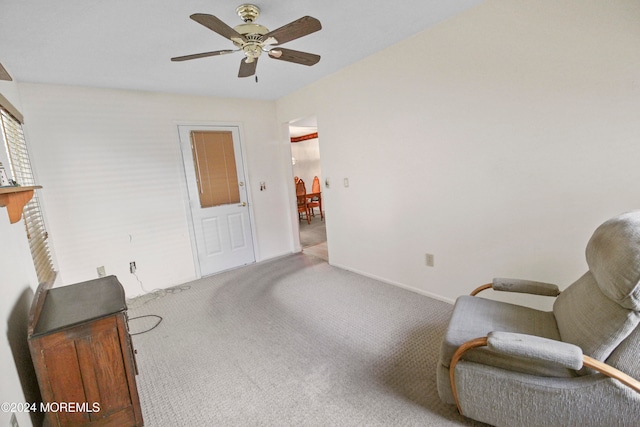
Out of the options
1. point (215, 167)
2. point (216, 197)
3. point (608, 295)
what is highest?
point (215, 167)

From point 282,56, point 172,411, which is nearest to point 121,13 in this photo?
point 282,56

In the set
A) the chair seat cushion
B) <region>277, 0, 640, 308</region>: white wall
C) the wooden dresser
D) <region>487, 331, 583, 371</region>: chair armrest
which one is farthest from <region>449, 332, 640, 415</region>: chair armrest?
the wooden dresser

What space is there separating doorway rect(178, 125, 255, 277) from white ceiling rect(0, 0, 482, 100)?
2.75 feet

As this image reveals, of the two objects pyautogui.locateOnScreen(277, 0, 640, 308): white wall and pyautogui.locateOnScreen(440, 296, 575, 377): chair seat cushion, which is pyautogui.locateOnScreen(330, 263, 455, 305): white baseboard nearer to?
pyautogui.locateOnScreen(277, 0, 640, 308): white wall

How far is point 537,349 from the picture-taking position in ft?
3.85

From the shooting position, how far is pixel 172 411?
1.63m

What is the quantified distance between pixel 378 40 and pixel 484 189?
1.59 metres

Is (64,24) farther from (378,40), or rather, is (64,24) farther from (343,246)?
(343,246)

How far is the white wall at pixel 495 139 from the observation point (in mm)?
1687

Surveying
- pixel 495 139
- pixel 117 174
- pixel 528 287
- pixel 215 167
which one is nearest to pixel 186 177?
pixel 215 167

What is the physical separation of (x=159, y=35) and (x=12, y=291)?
185cm

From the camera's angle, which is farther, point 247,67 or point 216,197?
point 216,197

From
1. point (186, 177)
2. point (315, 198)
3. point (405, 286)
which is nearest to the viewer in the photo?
point (405, 286)

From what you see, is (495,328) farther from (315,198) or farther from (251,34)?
(315,198)
